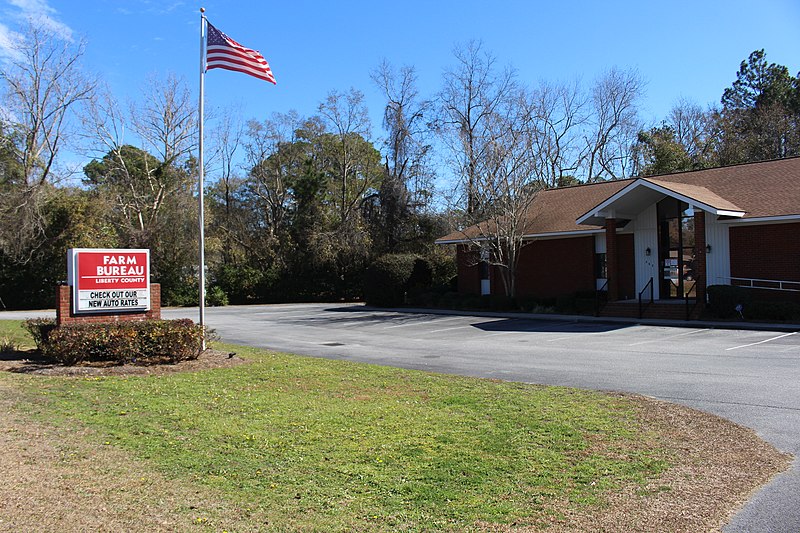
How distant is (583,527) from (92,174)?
189ft

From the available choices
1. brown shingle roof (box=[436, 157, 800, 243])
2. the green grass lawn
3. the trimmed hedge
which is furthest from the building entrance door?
the trimmed hedge

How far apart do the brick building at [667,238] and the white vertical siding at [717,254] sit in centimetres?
3

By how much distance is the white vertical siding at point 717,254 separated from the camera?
2312 cm

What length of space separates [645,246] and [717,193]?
3360 millimetres

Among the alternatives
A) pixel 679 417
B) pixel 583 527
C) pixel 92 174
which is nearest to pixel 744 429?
pixel 679 417

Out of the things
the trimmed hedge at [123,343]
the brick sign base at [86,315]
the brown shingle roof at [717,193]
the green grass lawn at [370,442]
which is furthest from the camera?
the brown shingle roof at [717,193]

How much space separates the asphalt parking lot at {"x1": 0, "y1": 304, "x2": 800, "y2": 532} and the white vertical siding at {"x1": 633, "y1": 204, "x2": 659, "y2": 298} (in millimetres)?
4601

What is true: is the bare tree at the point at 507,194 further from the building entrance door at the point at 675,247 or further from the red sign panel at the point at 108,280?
the red sign panel at the point at 108,280

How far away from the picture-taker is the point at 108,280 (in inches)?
525

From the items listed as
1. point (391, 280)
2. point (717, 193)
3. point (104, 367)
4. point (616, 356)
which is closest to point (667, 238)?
point (717, 193)

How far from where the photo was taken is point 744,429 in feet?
23.8

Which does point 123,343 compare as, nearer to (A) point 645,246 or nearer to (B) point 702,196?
(B) point 702,196

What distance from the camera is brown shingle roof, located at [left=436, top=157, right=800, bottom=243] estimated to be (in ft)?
74.4

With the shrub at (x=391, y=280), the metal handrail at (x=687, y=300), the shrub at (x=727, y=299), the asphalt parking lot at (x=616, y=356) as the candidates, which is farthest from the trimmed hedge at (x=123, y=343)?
the shrub at (x=391, y=280)
